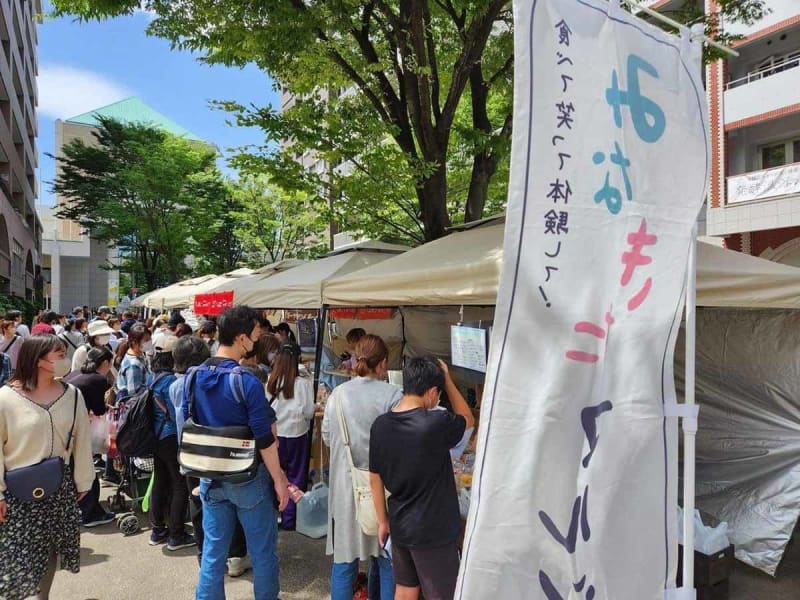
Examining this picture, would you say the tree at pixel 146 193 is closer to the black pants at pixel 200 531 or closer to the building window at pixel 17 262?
the building window at pixel 17 262

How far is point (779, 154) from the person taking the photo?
14.6 m

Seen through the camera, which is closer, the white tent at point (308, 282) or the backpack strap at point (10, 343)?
the white tent at point (308, 282)

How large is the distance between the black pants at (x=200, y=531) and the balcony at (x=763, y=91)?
1565 cm

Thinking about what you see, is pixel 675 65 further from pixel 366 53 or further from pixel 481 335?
pixel 366 53

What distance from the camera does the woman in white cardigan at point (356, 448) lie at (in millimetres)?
3045

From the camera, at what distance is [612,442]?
164 cm

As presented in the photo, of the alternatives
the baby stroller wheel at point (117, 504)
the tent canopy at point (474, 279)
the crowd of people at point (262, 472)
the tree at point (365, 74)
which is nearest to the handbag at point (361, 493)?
the crowd of people at point (262, 472)

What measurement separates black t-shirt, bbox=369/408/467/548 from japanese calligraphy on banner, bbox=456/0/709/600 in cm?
89

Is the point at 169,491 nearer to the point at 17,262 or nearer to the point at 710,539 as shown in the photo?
the point at 710,539

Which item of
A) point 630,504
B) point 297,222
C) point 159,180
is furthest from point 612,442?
point 159,180

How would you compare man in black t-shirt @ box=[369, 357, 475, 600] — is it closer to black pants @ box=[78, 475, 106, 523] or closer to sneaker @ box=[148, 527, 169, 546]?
sneaker @ box=[148, 527, 169, 546]

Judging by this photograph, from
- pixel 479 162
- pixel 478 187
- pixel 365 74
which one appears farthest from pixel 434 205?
pixel 365 74

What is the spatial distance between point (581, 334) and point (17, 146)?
124 feet

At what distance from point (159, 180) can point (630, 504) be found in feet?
78.4
